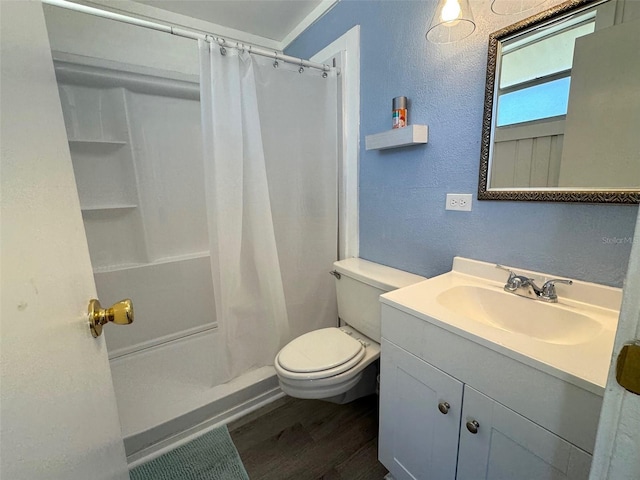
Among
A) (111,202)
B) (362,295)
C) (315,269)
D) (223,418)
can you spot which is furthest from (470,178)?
(111,202)

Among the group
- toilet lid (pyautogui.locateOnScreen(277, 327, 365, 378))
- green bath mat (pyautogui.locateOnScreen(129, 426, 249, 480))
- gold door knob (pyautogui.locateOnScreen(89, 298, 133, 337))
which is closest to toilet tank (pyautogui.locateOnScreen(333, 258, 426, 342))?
toilet lid (pyautogui.locateOnScreen(277, 327, 365, 378))

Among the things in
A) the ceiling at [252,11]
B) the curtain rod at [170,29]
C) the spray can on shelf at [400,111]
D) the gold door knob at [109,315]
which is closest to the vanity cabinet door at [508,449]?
the gold door knob at [109,315]

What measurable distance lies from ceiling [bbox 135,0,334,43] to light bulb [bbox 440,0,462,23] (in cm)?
89

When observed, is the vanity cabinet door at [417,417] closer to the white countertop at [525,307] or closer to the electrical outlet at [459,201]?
the white countertop at [525,307]

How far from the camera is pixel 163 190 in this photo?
79.4 inches

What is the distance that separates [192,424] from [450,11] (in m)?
2.09

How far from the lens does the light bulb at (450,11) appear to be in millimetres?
987

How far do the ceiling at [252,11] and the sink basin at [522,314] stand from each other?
171 cm

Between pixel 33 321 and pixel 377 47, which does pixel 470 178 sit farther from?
pixel 33 321

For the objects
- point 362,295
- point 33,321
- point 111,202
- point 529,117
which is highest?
point 529,117

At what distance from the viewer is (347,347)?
1384mm

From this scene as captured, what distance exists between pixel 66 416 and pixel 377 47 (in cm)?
172

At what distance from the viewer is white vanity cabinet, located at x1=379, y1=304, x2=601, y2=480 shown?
2.09 feet

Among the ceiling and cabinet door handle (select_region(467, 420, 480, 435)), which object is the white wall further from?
cabinet door handle (select_region(467, 420, 480, 435))
